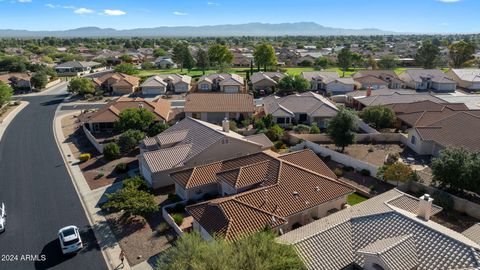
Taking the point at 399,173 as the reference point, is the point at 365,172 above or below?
below

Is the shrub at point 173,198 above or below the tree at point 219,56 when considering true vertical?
below

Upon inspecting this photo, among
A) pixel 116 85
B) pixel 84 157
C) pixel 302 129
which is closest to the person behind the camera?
pixel 84 157

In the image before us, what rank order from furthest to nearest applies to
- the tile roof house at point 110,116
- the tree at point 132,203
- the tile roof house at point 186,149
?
the tile roof house at point 110,116, the tile roof house at point 186,149, the tree at point 132,203

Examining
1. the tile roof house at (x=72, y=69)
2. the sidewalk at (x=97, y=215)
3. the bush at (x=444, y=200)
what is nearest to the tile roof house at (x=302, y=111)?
the bush at (x=444, y=200)

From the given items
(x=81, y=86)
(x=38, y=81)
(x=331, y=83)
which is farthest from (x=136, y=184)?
(x=38, y=81)

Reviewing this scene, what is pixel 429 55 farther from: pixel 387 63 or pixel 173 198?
pixel 173 198

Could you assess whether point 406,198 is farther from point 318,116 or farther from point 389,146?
point 318,116

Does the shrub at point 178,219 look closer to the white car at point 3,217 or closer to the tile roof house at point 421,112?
the white car at point 3,217

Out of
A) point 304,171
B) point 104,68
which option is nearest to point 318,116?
point 304,171
